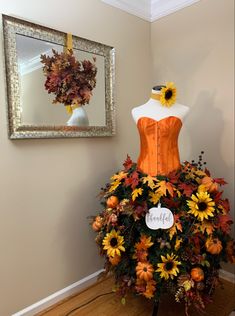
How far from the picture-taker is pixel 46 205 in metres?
1.65

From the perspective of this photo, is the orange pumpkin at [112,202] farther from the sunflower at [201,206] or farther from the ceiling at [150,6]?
the ceiling at [150,6]

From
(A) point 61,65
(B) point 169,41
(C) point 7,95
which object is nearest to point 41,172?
(C) point 7,95

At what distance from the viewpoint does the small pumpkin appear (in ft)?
4.12

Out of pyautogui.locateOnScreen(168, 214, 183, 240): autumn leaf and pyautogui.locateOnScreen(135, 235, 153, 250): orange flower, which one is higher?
pyautogui.locateOnScreen(168, 214, 183, 240): autumn leaf

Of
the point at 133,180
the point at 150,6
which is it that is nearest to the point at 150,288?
the point at 133,180

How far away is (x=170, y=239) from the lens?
4.25ft

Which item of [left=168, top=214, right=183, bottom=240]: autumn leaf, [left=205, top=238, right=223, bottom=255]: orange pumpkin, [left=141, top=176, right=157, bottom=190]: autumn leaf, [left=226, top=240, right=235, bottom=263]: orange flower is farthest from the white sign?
[left=226, top=240, right=235, bottom=263]: orange flower

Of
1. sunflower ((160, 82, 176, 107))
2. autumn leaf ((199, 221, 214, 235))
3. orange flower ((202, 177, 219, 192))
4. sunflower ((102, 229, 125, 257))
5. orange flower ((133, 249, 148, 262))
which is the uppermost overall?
sunflower ((160, 82, 176, 107))

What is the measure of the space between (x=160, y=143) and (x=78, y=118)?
2.09ft

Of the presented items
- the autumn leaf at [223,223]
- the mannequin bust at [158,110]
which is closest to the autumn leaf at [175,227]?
the autumn leaf at [223,223]

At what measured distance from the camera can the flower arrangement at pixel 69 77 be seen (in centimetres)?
158

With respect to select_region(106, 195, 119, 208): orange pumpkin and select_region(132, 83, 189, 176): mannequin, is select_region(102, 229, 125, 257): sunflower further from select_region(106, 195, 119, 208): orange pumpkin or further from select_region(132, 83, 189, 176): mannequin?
select_region(132, 83, 189, 176): mannequin

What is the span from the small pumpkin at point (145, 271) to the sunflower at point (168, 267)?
43mm

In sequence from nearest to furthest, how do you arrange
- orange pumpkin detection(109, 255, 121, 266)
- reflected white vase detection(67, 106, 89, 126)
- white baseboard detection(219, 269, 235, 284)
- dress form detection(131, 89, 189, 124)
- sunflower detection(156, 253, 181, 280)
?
1. sunflower detection(156, 253, 181, 280)
2. orange pumpkin detection(109, 255, 121, 266)
3. dress form detection(131, 89, 189, 124)
4. reflected white vase detection(67, 106, 89, 126)
5. white baseboard detection(219, 269, 235, 284)
